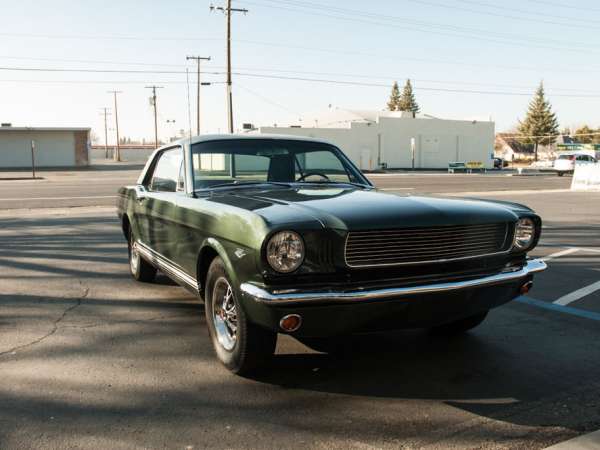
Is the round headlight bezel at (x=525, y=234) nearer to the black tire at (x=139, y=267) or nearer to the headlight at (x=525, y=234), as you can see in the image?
the headlight at (x=525, y=234)

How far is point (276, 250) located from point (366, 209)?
0.64 meters

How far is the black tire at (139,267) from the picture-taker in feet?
19.5

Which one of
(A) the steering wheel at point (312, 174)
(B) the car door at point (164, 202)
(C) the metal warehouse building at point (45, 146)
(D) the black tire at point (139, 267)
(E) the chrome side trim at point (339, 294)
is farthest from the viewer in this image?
(C) the metal warehouse building at point (45, 146)

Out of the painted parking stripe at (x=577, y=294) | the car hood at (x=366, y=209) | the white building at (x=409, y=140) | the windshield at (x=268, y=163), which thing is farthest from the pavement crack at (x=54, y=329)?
the white building at (x=409, y=140)

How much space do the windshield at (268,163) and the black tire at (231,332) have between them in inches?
40.8

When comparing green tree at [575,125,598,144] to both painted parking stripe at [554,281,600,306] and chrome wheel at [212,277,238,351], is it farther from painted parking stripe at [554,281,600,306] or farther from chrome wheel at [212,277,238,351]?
chrome wheel at [212,277,238,351]

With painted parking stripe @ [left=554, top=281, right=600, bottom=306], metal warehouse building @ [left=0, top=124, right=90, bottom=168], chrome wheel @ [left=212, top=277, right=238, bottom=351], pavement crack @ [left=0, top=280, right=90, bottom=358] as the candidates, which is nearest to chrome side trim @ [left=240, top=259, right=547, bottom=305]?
chrome wheel @ [left=212, top=277, right=238, bottom=351]

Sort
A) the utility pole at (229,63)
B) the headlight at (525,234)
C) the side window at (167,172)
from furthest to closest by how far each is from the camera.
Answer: the utility pole at (229,63)
the side window at (167,172)
the headlight at (525,234)

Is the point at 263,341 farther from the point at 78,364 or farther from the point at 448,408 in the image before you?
the point at 78,364

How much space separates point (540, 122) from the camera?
3447 inches

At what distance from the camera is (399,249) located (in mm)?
3227

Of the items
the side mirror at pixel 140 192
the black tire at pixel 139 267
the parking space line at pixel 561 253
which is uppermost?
the side mirror at pixel 140 192

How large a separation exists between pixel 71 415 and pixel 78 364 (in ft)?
2.64

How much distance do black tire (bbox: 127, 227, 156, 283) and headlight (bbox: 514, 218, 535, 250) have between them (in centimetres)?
364
